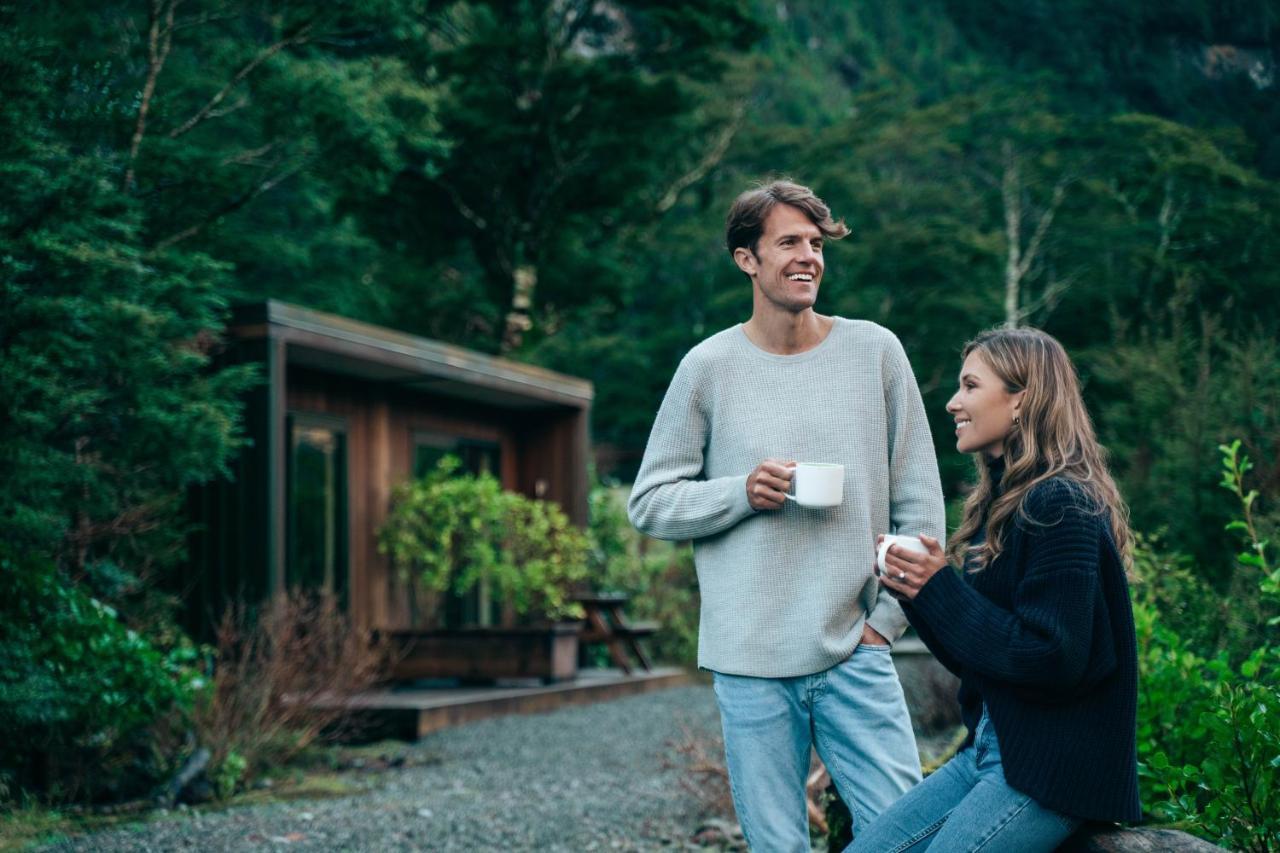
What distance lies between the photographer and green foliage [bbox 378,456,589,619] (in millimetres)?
10797

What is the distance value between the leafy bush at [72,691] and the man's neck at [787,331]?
405 cm

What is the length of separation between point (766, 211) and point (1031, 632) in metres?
1.07

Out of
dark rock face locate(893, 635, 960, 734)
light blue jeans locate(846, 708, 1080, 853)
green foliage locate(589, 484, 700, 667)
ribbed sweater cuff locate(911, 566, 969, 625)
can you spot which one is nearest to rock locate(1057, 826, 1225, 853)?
light blue jeans locate(846, 708, 1080, 853)

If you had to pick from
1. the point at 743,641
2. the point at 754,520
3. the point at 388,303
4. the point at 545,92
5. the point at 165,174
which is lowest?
the point at 743,641

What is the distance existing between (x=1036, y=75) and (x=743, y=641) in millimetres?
18231

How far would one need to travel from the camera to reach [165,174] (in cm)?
891

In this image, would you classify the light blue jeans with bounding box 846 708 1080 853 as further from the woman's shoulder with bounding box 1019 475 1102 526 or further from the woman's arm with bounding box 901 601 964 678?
the woman's shoulder with bounding box 1019 475 1102 526

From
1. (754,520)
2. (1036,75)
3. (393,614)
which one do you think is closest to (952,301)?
(1036,75)

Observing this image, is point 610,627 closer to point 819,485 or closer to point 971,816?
point 819,485

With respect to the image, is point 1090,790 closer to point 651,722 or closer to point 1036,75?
point 651,722

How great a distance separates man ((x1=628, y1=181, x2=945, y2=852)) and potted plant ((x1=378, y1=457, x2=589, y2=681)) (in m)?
7.76

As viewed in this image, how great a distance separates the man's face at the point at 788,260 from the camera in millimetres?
2746

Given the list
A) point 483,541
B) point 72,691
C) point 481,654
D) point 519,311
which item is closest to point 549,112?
point 519,311

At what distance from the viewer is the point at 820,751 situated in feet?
8.73
